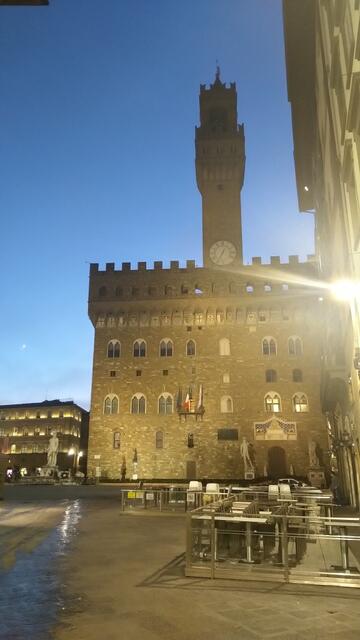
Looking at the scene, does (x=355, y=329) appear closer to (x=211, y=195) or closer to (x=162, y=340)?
(x=162, y=340)

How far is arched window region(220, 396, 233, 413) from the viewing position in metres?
36.1

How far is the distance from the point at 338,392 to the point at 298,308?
19.7 meters

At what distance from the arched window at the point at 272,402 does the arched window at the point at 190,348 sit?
6.25 m

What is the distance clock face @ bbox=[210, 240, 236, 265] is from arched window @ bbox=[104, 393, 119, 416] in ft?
42.8

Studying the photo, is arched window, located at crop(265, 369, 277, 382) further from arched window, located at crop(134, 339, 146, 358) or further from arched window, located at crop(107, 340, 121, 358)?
arched window, located at crop(107, 340, 121, 358)

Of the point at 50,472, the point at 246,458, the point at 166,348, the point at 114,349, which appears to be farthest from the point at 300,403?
the point at 50,472

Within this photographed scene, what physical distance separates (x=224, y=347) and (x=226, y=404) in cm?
419

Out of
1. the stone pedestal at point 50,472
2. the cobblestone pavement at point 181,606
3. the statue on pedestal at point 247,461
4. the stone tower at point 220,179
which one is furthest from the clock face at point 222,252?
the cobblestone pavement at point 181,606

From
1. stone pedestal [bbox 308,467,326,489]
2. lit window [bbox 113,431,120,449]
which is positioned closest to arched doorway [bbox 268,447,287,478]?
stone pedestal [bbox 308,467,326,489]

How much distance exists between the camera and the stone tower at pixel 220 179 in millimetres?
39781

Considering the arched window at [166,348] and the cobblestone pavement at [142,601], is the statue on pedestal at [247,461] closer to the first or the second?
the arched window at [166,348]

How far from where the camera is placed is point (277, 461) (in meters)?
34.8

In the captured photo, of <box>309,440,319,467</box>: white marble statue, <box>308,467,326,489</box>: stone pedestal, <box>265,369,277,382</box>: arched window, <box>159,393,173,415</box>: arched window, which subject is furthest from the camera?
<box>159,393,173,415</box>: arched window

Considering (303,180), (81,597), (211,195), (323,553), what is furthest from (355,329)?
(211,195)
